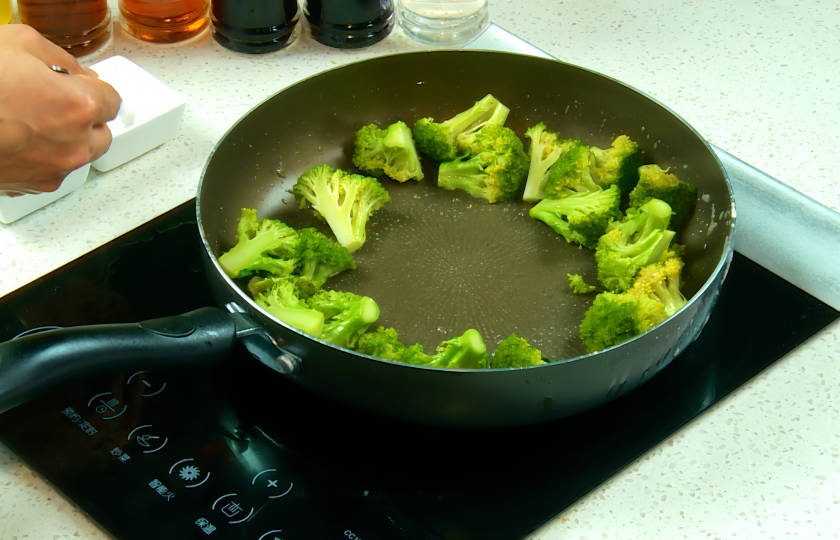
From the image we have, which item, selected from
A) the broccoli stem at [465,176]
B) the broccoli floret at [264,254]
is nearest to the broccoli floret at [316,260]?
the broccoli floret at [264,254]

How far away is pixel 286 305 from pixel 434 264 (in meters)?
→ 0.23

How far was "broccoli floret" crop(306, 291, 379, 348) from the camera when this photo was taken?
0.87m

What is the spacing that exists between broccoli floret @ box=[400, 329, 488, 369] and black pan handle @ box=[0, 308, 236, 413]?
210 millimetres

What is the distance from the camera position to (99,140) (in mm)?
781

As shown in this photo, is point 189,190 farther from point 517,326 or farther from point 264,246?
point 517,326

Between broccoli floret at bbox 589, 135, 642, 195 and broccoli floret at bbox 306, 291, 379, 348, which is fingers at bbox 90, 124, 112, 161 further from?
broccoli floret at bbox 589, 135, 642, 195

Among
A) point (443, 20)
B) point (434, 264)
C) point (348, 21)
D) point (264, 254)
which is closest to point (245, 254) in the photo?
point (264, 254)

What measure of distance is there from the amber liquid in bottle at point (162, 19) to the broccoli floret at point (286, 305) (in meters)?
0.64

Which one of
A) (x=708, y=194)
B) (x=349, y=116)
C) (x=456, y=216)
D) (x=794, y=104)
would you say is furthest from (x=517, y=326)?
(x=794, y=104)

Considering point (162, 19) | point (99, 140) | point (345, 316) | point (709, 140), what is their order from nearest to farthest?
point (99, 140), point (345, 316), point (709, 140), point (162, 19)

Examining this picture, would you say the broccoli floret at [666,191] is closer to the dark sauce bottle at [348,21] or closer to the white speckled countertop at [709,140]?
the white speckled countertop at [709,140]

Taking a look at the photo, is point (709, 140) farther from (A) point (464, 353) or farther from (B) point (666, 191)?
(A) point (464, 353)

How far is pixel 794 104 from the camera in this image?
130 cm

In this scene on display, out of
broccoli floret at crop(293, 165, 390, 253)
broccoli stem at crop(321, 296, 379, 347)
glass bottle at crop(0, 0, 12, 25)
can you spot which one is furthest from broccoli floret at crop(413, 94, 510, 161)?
glass bottle at crop(0, 0, 12, 25)
